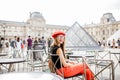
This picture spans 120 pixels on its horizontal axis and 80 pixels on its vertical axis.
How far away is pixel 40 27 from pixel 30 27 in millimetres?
3445

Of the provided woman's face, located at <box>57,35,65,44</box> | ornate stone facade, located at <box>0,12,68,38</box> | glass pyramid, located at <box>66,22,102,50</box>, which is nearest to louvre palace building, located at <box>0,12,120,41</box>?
ornate stone facade, located at <box>0,12,68,38</box>

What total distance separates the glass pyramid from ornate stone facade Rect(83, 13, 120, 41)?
43277mm

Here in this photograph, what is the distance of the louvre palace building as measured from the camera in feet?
194

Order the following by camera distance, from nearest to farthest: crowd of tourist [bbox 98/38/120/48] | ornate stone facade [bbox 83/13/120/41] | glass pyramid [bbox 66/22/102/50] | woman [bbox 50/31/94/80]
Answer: woman [bbox 50/31/94/80] < glass pyramid [bbox 66/22/102/50] < crowd of tourist [bbox 98/38/120/48] < ornate stone facade [bbox 83/13/120/41]

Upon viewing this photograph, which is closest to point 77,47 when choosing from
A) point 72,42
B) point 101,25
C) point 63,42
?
point 72,42

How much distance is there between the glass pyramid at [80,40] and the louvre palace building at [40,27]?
43535mm

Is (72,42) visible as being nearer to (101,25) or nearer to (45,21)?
(101,25)

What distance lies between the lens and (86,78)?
260 centimetres

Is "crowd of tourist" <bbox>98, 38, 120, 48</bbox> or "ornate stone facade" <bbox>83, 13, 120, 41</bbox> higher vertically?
"ornate stone facade" <bbox>83, 13, 120, 41</bbox>

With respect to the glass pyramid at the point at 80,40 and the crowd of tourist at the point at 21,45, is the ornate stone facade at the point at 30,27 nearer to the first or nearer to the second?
the glass pyramid at the point at 80,40

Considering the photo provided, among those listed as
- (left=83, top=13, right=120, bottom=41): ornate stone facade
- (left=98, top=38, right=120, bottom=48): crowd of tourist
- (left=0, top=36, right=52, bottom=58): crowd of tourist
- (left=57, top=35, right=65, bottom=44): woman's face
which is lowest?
(left=98, top=38, right=120, bottom=48): crowd of tourist

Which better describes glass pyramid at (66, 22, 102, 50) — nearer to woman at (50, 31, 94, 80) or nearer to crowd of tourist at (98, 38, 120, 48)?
crowd of tourist at (98, 38, 120, 48)

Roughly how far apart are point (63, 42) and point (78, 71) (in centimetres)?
50

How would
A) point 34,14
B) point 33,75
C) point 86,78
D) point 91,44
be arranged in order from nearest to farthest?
point 33,75 < point 86,78 < point 91,44 < point 34,14
